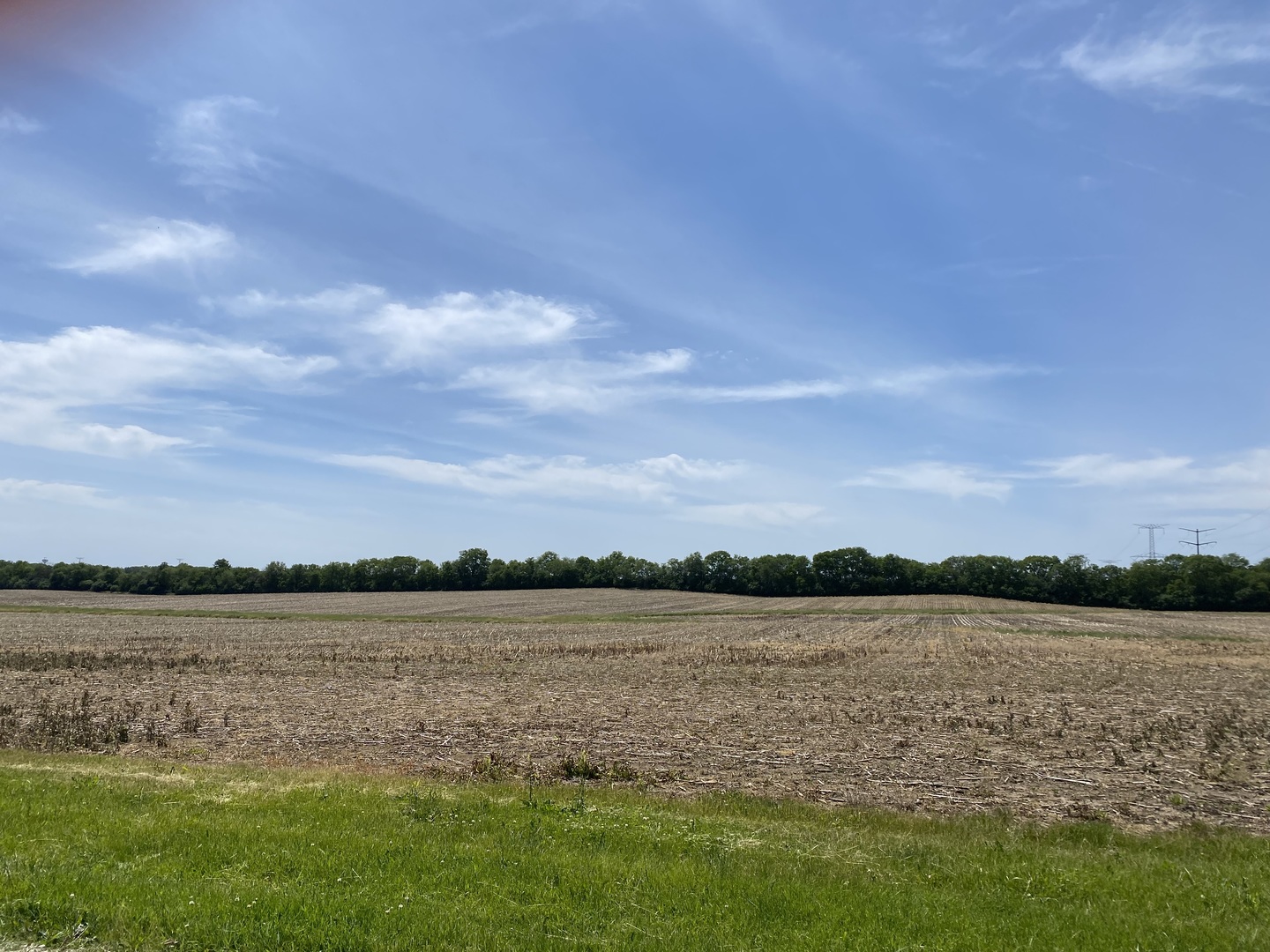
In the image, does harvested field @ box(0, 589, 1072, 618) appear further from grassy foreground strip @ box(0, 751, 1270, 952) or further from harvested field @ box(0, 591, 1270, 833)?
grassy foreground strip @ box(0, 751, 1270, 952)

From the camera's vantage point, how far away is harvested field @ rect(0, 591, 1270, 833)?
15469mm

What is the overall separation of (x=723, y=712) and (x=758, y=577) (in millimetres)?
123426

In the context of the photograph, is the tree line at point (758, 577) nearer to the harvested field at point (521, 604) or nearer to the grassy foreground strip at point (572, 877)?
the harvested field at point (521, 604)

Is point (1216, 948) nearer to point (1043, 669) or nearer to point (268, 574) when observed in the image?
point (1043, 669)

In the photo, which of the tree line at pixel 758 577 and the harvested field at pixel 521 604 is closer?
the harvested field at pixel 521 604

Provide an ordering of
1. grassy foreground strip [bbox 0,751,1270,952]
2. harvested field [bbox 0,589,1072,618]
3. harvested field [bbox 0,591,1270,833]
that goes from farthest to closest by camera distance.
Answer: harvested field [bbox 0,589,1072,618] < harvested field [bbox 0,591,1270,833] < grassy foreground strip [bbox 0,751,1270,952]

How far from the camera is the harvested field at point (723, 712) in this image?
15.5 metres

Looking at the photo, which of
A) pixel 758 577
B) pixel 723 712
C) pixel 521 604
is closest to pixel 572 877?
pixel 723 712

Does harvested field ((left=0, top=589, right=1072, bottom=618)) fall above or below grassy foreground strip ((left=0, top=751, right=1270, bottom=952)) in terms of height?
below

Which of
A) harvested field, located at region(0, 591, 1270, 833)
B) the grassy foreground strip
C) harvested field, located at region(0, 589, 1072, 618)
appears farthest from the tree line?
the grassy foreground strip

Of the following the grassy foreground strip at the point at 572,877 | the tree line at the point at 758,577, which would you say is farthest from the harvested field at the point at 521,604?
the grassy foreground strip at the point at 572,877

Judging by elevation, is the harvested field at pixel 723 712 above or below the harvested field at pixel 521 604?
above

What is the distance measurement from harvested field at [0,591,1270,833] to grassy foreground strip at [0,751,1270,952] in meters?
3.50

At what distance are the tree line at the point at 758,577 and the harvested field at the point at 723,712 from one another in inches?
3093
